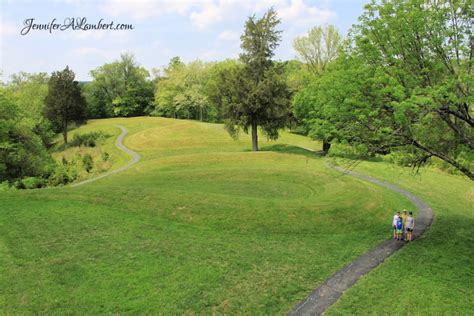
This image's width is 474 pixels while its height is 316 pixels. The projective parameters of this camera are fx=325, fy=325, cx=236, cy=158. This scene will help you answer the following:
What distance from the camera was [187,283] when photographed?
13477 mm

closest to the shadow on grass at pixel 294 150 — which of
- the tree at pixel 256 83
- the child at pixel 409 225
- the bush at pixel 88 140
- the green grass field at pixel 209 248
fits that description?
the tree at pixel 256 83

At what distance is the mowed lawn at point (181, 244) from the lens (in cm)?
1253

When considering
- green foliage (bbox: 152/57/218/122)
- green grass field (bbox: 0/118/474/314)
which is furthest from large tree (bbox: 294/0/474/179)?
green foliage (bbox: 152/57/218/122)

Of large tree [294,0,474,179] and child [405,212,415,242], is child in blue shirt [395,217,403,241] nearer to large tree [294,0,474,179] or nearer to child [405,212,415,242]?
child [405,212,415,242]

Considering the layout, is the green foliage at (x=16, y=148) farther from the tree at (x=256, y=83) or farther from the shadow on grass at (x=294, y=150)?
the shadow on grass at (x=294, y=150)

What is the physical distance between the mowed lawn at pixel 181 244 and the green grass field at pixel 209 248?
0.06m

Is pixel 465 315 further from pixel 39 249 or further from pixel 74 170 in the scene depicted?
pixel 74 170

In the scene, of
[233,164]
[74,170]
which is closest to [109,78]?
[74,170]

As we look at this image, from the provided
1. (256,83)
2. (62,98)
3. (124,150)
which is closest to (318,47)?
(256,83)

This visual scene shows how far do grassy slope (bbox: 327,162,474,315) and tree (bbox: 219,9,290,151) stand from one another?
84.7 ft

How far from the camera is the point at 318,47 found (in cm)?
5634

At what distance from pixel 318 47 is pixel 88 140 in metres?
49.0

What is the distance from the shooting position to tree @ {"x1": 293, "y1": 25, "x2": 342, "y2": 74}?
5516 cm

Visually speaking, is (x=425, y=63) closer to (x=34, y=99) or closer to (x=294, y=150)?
(x=294, y=150)
